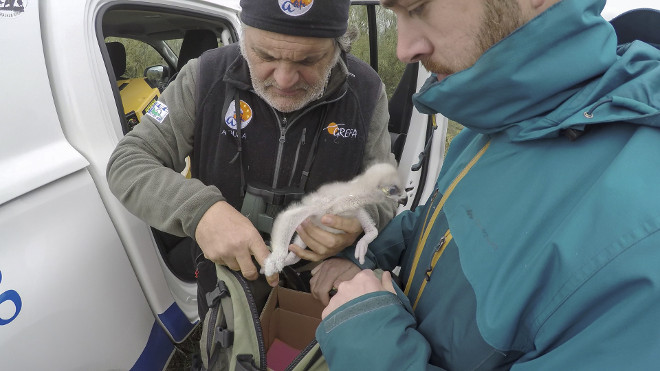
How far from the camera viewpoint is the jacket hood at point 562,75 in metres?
0.69

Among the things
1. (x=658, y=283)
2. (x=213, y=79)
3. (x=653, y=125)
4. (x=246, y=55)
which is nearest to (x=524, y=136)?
(x=653, y=125)

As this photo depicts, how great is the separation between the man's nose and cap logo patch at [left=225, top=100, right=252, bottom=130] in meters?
0.24

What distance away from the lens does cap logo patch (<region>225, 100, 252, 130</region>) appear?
1708 millimetres

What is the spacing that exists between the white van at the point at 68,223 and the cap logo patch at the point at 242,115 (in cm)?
47

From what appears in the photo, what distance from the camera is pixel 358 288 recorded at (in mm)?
994

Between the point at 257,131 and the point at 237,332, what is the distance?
3.00 feet

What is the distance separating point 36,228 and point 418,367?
4.06ft

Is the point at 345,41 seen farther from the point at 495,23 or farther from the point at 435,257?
the point at 435,257

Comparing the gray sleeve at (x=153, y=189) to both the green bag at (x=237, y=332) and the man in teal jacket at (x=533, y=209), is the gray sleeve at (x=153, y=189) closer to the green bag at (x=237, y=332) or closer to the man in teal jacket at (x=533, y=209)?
the green bag at (x=237, y=332)

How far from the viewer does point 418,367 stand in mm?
800

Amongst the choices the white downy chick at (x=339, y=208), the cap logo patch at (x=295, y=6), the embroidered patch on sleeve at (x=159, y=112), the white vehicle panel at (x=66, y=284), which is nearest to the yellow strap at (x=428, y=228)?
the white downy chick at (x=339, y=208)

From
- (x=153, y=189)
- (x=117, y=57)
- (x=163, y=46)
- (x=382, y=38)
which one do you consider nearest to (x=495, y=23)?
(x=153, y=189)

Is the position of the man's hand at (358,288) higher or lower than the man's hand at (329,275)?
higher

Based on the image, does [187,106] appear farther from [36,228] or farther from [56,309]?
[56,309]
